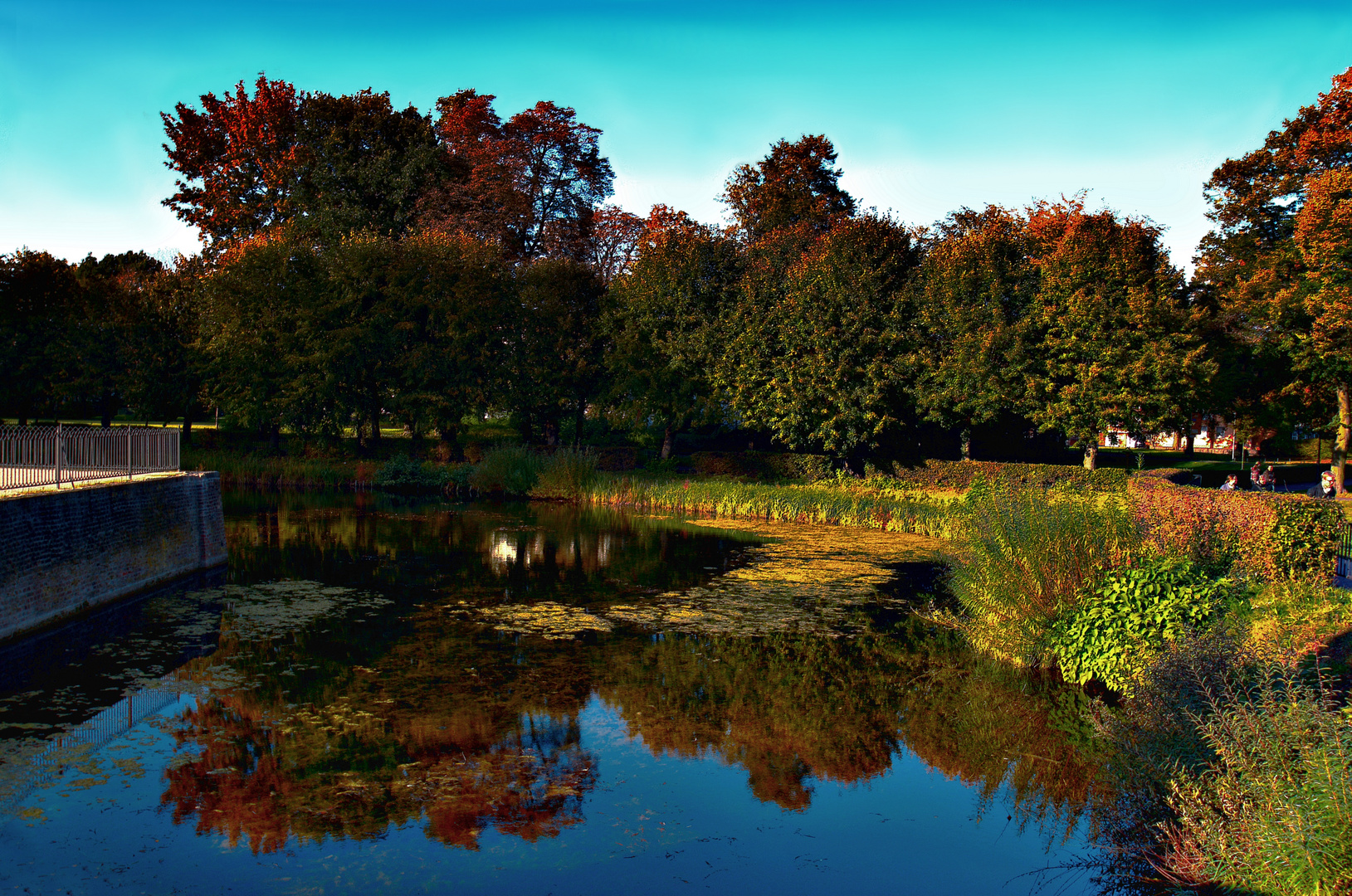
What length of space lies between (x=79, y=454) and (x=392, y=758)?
11.0m

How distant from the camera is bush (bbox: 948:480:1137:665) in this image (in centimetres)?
1181

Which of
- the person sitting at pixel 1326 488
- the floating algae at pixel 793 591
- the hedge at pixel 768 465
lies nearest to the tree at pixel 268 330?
the hedge at pixel 768 465

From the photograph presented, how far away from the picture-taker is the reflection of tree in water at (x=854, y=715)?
29.1ft

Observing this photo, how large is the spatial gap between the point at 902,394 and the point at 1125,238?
8812 millimetres

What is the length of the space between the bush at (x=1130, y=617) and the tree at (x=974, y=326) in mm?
21110

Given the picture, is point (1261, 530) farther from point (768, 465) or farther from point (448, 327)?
point (448, 327)

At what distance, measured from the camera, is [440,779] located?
326 inches

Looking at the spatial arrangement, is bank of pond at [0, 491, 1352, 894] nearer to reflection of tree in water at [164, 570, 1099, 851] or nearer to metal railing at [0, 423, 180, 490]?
reflection of tree in water at [164, 570, 1099, 851]

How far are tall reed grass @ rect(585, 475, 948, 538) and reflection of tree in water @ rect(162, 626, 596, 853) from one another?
16.2 m

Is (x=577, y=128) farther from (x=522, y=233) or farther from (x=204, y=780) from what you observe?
(x=204, y=780)

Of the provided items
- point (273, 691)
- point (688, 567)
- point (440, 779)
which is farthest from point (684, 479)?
point (440, 779)

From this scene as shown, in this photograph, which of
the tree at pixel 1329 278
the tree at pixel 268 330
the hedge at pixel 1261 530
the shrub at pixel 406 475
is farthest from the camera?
the tree at pixel 268 330

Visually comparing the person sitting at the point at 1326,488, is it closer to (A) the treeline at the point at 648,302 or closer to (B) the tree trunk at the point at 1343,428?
(B) the tree trunk at the point at 1343,428

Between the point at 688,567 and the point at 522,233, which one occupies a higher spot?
the point at 522,233
